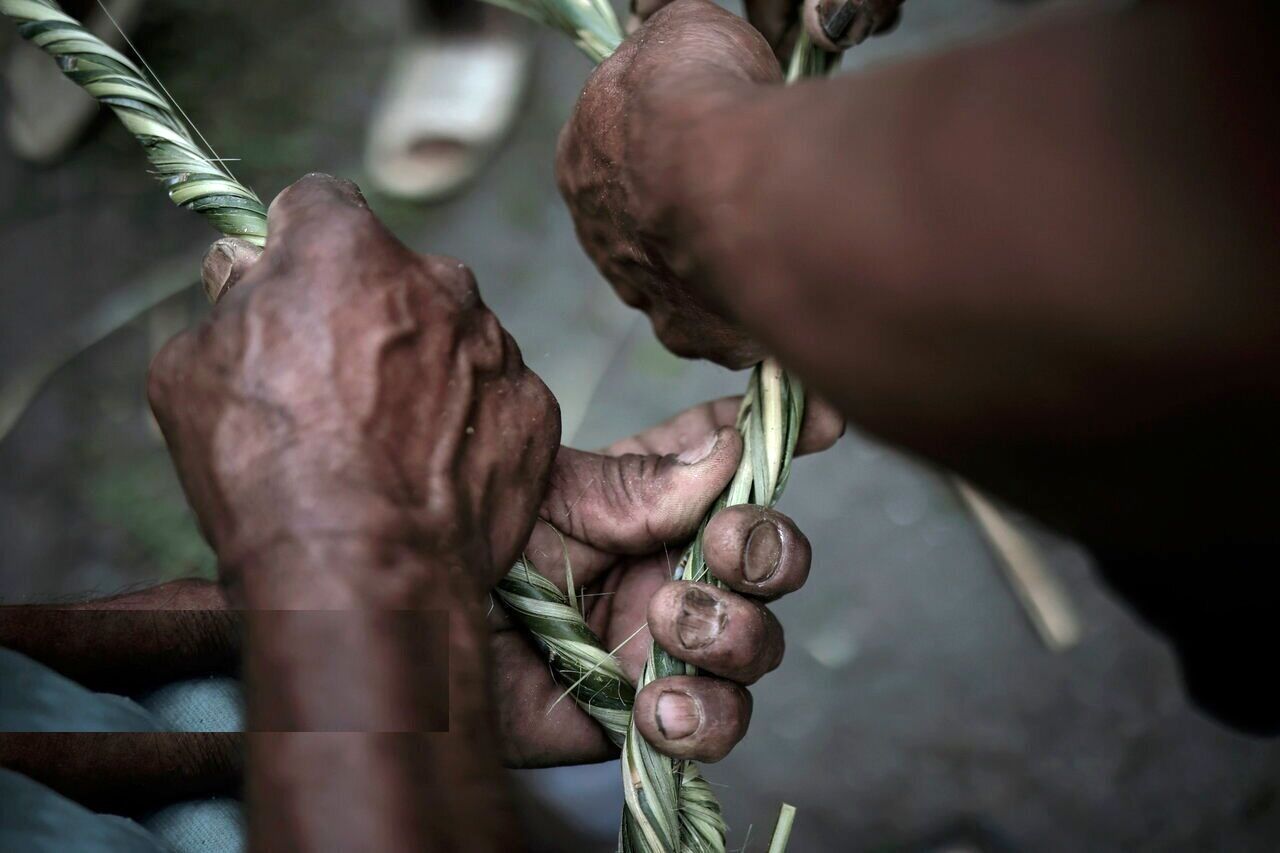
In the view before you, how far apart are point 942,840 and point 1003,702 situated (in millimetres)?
218

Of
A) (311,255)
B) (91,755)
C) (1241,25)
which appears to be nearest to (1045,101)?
(1241,25)

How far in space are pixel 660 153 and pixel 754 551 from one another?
28 centimetres

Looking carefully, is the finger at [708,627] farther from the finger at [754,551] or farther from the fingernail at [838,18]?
the fingernail at [838,18]

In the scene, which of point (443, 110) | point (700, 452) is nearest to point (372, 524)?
point (700, 452)

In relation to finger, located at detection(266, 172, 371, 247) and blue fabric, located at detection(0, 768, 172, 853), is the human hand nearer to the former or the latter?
finger, located at detection(266, 172, 371, 247)

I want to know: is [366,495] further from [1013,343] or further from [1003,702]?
[1003,702]

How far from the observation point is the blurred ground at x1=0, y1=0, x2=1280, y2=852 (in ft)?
5.10

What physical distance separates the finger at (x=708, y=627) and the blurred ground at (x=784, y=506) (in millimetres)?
912

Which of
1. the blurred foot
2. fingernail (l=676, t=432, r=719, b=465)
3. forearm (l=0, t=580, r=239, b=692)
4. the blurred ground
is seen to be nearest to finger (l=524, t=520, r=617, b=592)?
fingernail (l=676, t=432, r=719, b=465)

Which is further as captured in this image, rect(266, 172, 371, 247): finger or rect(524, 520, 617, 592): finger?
rect(524, 520, 617, 592): finger

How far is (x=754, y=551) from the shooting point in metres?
0.73

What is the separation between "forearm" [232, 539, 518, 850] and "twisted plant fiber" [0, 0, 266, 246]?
0.31m

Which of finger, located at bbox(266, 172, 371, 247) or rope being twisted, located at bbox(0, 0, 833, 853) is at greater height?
finger, located at bbox(266, 172, 371, 247)

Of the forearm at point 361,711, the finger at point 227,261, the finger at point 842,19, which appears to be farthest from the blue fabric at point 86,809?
the finger at point 842,19
